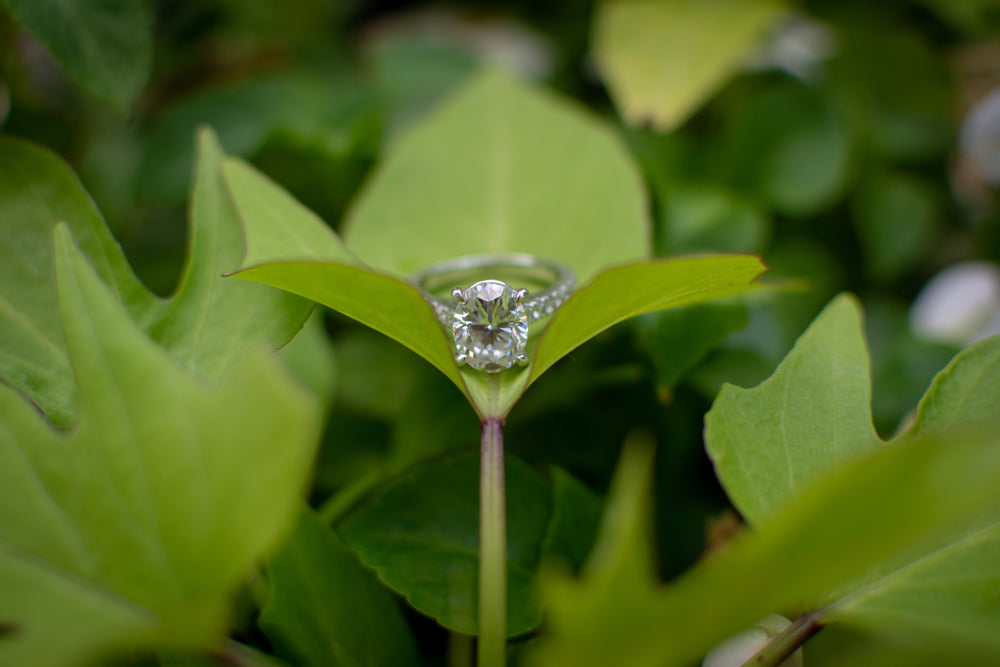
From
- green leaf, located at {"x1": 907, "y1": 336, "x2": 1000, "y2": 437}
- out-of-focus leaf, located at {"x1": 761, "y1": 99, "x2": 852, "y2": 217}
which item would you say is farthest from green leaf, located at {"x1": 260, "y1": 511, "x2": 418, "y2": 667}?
out-of-focus leaf, located at {"x1": 761, "y1": 99, "x2": 852, "y2": 217}

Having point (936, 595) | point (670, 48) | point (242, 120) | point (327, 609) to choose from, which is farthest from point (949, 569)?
point (242, 120)

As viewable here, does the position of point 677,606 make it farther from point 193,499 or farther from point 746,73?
point 746,73

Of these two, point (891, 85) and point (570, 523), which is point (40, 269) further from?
point (891, 85)

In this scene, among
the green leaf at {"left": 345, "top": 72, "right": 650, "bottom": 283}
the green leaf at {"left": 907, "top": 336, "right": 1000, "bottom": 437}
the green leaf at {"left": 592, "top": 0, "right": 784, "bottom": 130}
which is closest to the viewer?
the green leaf at {"left": 907, "top": 336, "right": 1000, "bottom": 437}

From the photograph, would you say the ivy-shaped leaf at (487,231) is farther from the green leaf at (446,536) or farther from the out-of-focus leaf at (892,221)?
the out-of-focus leaf at (892,221)

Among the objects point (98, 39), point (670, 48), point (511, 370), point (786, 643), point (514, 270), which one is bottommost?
point (786, 643)

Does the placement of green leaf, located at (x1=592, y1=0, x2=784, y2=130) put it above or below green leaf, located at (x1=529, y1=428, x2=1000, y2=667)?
above

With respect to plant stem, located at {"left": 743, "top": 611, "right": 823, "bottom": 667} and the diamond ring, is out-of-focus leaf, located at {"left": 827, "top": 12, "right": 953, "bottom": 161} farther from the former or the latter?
plant stem, located at {"left": 743, "top": 611, "right": 823, "bottom": 667}
